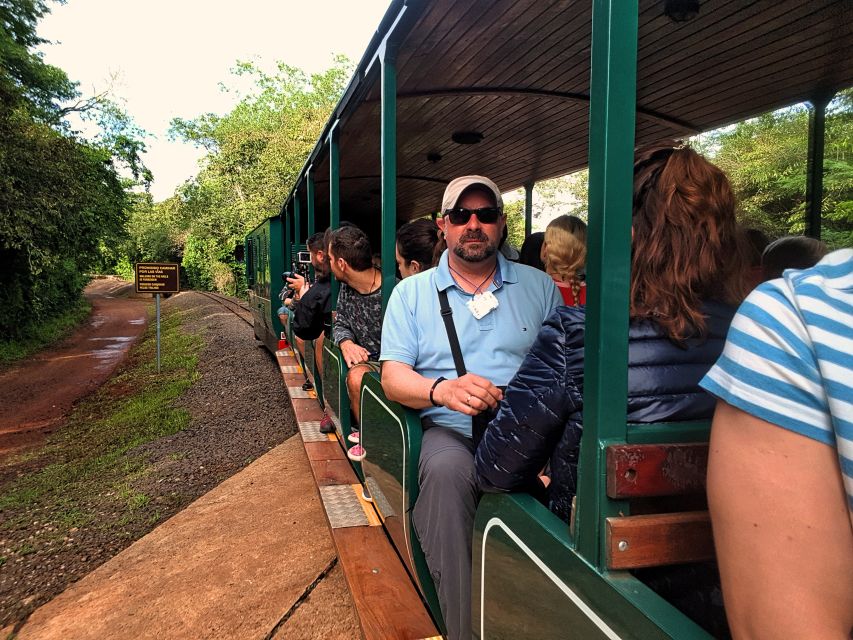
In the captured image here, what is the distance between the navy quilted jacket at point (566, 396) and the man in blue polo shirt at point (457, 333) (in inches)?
15.4

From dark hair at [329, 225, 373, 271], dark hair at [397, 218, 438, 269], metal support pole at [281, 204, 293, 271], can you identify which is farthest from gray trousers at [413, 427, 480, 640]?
metal support pole at [281, 204, 293, 271]

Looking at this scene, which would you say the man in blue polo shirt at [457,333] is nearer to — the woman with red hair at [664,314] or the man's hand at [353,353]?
the woman with red hair at [664,314]

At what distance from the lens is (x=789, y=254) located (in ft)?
8.28

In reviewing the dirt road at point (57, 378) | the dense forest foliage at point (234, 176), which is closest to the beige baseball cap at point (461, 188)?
the dirt road at point (57, 378)

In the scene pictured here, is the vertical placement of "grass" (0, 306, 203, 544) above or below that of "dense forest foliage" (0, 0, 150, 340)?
below

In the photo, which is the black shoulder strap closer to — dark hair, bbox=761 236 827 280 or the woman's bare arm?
dark hair, bbox=761 236 827 280

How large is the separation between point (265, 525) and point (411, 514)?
221 cm

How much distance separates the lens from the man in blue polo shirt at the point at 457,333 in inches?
71.6

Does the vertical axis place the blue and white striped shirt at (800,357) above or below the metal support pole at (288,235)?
below

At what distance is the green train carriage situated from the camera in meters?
1.03

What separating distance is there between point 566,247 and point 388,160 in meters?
0.84

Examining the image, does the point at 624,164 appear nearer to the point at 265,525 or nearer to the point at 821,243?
the point at 821,243

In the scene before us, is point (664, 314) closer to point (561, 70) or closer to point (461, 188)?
point (461, 188)

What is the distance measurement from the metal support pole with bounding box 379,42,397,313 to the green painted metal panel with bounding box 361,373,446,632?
49cm
